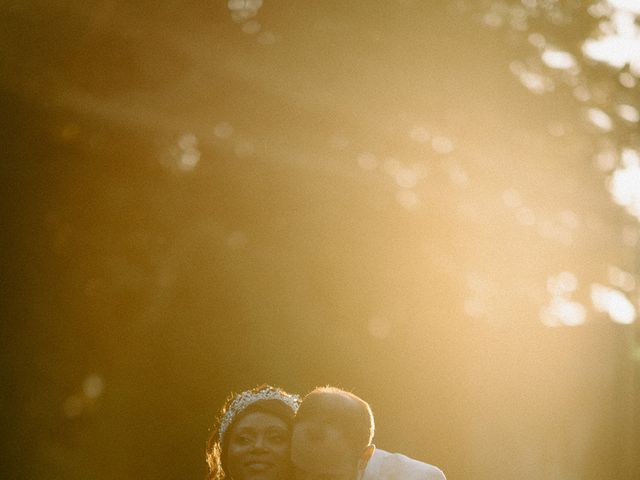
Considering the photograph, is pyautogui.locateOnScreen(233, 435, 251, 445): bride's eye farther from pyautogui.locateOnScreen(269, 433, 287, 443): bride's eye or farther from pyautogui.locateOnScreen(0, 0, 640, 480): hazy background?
pyautogui.locateOnScreen(0, 0, 640, 480): hazy background

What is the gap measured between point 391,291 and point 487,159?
237 cm

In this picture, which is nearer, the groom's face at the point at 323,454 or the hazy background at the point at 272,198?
the groom's face at the point at 323,454

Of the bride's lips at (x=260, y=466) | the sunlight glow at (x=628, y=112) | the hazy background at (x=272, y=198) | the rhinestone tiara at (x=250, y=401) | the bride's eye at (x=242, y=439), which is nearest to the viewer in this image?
the bride's lips at (x=260, y=466)

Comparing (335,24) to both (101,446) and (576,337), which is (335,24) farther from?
(576,337)

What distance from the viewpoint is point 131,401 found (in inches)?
427

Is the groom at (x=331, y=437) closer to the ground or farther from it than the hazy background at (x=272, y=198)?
closer to the ground

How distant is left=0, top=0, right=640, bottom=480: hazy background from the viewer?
9.62m

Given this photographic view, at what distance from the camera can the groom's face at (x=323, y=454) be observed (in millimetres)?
2732

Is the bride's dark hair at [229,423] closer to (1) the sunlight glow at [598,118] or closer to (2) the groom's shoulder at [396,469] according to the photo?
(2) the groom's shoulder at [396,469]

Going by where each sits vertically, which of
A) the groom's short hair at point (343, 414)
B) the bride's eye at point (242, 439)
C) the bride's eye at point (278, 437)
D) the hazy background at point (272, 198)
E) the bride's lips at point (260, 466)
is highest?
the hazy background at point (272, 198)

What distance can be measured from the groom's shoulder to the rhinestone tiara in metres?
0.38

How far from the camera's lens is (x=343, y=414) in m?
2.77

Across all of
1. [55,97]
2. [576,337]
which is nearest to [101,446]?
[55,97]

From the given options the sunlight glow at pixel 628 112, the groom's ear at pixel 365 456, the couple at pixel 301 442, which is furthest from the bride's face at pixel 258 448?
the sunlight glow at pixel 628 112
